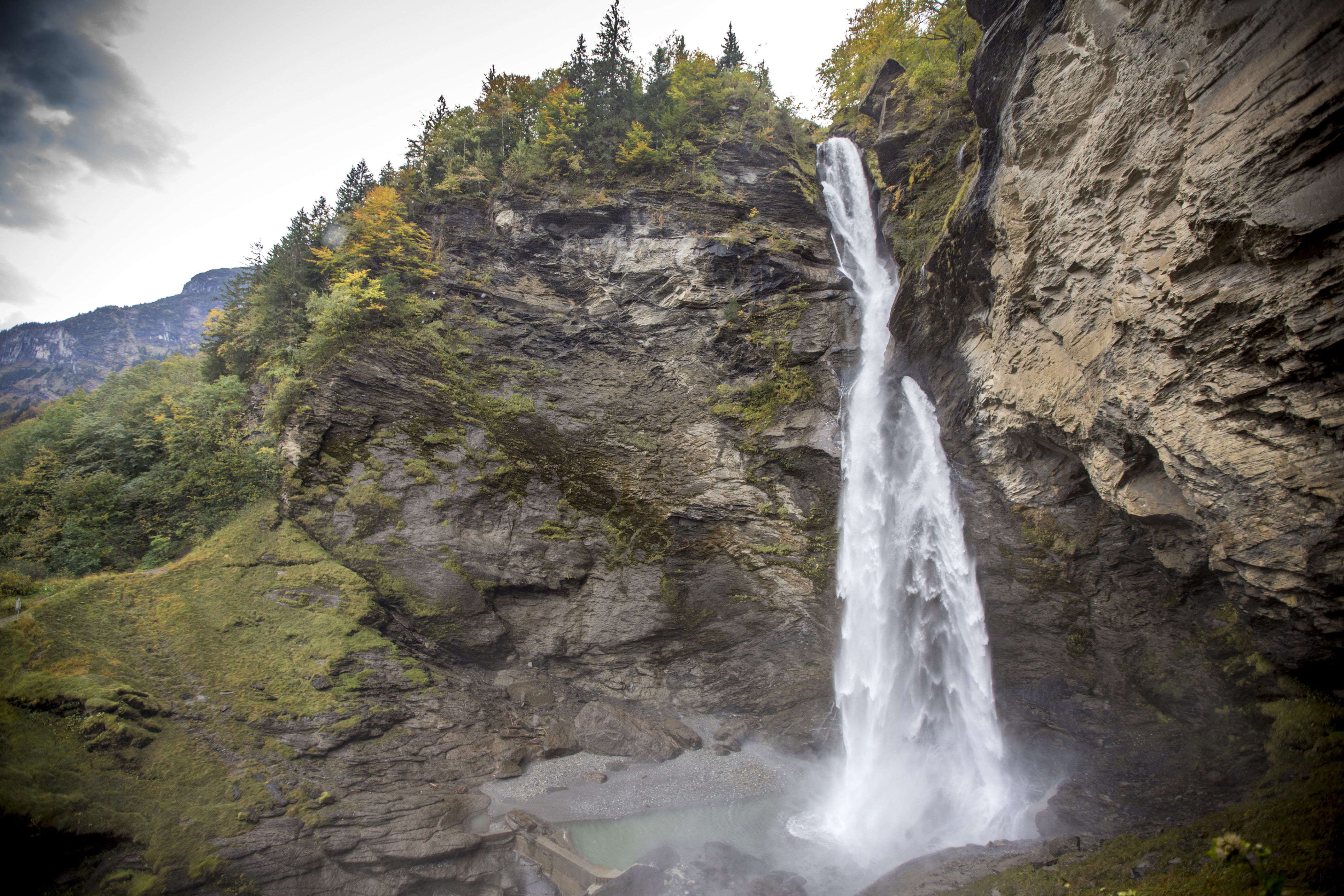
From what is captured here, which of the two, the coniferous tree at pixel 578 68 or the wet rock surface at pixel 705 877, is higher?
the coniferous tree at pixel 578 68

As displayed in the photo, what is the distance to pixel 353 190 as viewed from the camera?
789 inches

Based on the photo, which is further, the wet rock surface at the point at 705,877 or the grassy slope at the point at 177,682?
the wet rock surface at the point at 705,877

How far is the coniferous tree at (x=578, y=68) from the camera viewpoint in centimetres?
2117

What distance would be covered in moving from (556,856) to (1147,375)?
14.0m

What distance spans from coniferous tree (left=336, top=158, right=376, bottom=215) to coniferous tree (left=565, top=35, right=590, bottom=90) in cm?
944

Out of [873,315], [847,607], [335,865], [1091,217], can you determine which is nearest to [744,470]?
[847,607]

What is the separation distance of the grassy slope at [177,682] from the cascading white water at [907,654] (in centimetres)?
1256

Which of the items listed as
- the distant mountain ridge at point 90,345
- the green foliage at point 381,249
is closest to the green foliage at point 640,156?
the green foliage at point 381,249

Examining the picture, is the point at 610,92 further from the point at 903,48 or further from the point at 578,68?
the point at 903,48

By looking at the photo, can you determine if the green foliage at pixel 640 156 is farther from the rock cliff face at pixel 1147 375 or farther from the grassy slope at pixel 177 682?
the grassy slope at pixel 177 682

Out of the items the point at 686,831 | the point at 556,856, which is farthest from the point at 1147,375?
the point at 556,856

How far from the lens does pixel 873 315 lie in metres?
16.4

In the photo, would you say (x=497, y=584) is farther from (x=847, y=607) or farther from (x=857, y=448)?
(x=857, y=448)

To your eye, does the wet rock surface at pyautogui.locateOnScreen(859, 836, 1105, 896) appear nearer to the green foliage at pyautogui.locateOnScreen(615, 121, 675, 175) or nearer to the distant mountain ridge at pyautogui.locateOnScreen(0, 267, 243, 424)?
the green foliage at pyautogui.locateOnScreen(615, 121, 675, 175)
